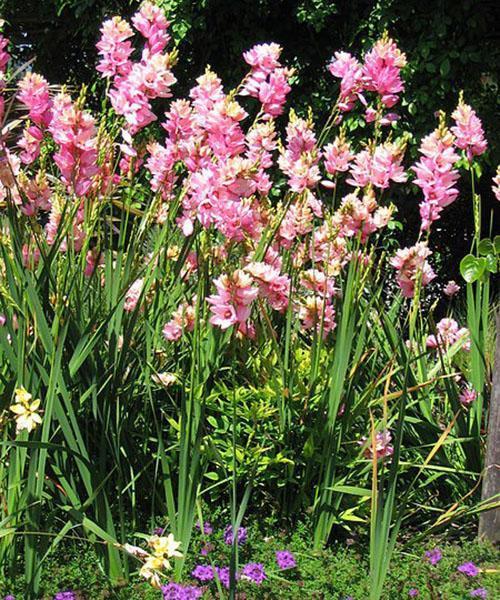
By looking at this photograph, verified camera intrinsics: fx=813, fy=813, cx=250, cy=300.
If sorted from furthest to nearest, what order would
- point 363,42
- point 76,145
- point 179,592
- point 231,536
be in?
point 363,42
point 231,536
point 76,145
point 179,592

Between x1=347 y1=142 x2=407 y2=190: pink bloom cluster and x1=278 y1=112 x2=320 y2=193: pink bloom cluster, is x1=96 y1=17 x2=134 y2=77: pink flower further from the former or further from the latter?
x1=347 y1=142 x2=407 y2=190: pink bloom cluster

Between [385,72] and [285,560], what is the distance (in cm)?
137

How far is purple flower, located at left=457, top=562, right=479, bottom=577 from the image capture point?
200 cm

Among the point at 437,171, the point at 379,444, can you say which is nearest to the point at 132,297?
the point at 379,444

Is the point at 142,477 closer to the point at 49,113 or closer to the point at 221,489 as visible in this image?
the point at 221,489

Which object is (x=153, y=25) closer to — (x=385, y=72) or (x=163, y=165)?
(x=163, y=165)

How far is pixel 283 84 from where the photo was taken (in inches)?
90.5

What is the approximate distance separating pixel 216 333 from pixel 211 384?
225 mm

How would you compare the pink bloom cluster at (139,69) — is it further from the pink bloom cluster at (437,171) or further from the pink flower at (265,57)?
the pink bloom cluster at (437,171)

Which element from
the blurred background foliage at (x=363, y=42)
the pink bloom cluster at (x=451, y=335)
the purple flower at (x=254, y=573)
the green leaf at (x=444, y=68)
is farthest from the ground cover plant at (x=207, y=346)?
the blurred background foliage at (x=363, y=42)

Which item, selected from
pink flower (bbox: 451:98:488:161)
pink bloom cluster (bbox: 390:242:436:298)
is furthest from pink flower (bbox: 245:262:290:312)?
pink flower (bbox: 451:98:488:161)

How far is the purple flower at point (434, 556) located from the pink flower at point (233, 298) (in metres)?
0.83

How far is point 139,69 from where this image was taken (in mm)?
1992

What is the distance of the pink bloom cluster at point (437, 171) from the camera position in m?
2.30
